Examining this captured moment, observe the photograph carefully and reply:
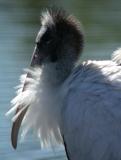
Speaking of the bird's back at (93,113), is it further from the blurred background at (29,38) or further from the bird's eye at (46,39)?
the blurred background at (29,38)

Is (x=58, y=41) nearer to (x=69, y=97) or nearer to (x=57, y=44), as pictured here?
(x=57, y=44)

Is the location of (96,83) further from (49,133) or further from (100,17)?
(100,17)

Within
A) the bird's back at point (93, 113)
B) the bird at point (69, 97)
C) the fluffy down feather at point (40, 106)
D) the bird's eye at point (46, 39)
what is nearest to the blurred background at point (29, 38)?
the fluffy down feather at point (40, 106)

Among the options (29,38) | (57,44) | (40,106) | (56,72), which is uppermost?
(57,44)

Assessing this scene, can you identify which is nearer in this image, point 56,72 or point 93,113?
point 93,113

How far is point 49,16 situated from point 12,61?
223cm

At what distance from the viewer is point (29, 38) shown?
32.2 feet

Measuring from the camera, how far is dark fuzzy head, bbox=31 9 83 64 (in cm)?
702

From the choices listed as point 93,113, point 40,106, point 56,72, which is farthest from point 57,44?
point 93,113

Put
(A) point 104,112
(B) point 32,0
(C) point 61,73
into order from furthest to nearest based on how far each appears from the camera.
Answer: (B) point 32,0, (C) point 61,73, (A) point 104,112

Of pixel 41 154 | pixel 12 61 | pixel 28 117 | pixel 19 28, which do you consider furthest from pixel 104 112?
pixel 19 28

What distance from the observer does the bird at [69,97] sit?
21.4ft

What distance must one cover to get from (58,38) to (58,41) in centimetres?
2

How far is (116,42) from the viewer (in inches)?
385
